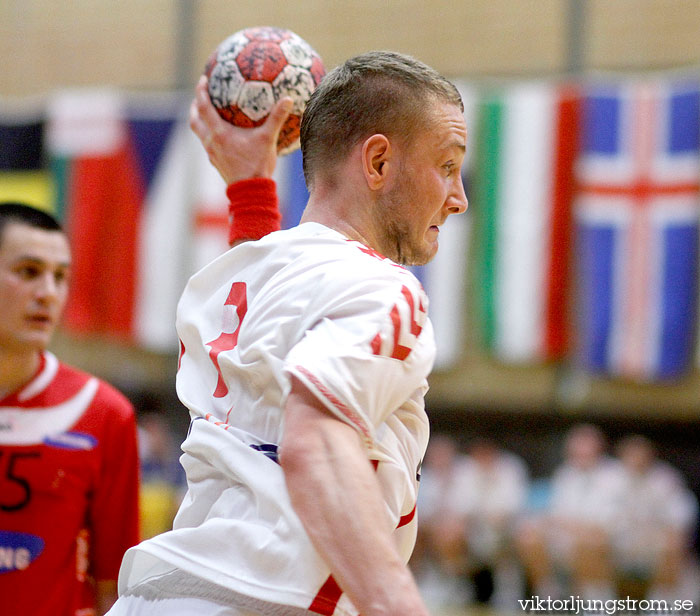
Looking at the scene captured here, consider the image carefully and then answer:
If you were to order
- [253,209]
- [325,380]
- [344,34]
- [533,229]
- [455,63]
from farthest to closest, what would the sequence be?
[344,34]
[455,63]
[533,229]
[253,209]
[325,380]

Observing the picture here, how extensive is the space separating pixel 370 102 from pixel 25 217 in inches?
75.8

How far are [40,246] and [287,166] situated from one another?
843cm

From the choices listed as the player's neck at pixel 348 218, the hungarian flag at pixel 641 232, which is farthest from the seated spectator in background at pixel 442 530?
the player's neck at pixel 348 218

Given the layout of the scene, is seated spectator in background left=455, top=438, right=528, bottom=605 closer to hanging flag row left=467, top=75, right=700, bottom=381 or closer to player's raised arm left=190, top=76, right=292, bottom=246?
hanging flag row left=467, top=75, right=700, bottom=381

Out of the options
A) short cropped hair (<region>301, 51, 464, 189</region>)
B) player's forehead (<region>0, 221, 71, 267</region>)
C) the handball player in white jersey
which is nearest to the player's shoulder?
player's forehead (<region>0, 221, 71, 267</region>)

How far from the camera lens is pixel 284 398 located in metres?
1.59

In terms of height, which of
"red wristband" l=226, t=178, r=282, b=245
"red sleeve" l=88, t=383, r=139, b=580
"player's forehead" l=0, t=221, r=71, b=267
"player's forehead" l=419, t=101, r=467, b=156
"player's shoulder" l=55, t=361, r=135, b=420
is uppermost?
"player's forehead" l=419, t=101, r=467, b=156

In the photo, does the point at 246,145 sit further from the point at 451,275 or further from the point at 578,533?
the point at 451,275

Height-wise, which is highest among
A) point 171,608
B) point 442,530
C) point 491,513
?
point 171,608

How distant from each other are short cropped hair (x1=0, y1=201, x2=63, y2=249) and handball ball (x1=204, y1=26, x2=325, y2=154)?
1.04m

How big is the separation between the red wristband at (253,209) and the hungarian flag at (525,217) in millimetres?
8775

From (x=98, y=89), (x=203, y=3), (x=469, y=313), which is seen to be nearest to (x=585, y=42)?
(x=469, y=313)

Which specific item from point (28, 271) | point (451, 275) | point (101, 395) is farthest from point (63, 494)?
point (451, 275)

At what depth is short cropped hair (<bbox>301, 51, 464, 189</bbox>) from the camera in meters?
1.87
